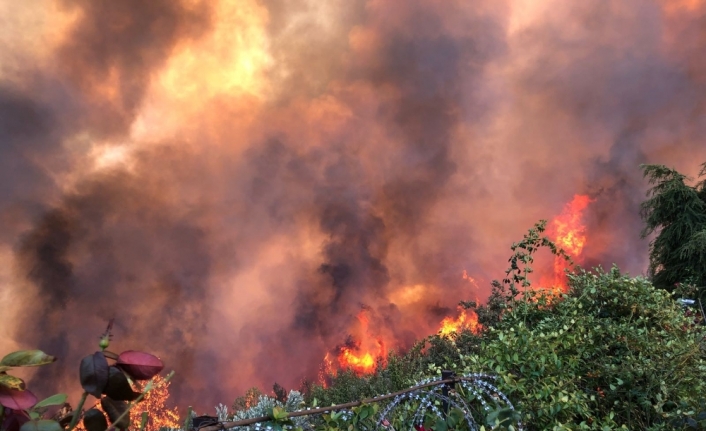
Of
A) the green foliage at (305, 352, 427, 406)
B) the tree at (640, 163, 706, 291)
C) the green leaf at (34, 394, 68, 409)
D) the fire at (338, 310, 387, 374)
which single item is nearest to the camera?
the green leaf at (34, 394, 68, 409)

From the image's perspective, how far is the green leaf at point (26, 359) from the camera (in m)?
0.73

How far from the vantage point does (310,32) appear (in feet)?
54.5

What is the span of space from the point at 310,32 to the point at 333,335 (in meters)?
12.2

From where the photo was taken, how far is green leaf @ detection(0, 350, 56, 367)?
2.38 ft

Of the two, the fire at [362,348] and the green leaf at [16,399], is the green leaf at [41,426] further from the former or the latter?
the fire at [362,348]

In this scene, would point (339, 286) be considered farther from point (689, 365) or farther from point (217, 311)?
point (689, 365)

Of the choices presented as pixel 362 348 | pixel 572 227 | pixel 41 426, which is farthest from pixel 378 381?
pixel 572 227

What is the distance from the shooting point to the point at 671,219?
42.1ft

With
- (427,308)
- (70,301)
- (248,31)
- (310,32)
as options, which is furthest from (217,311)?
(310,32)

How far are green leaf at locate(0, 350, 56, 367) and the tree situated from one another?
14.2m

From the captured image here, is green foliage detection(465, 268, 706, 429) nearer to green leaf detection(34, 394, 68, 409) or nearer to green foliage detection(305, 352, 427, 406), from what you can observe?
green leaf detection(34, 394, 68, 409)

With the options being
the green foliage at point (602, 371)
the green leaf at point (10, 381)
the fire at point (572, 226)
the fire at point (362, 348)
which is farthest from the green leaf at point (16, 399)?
the fire at point (572, 226)

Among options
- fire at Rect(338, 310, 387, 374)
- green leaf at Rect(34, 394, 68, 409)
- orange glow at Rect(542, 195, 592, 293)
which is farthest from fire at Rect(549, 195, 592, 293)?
green leaf at Rect(34, 394, 68, 409)

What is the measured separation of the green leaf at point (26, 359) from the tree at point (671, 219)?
46.7 feet
